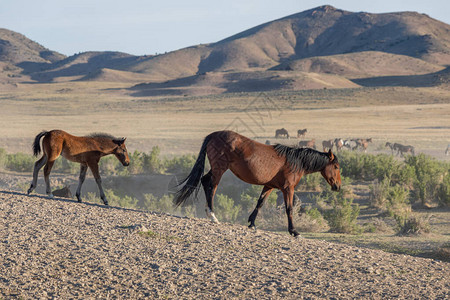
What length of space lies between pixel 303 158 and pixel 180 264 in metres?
3.06

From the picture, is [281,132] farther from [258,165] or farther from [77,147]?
[258,165]

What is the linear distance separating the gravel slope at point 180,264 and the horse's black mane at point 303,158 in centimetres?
120

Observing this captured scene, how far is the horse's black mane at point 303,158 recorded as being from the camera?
27.6ft

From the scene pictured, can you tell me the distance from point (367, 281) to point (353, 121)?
42.6 metres

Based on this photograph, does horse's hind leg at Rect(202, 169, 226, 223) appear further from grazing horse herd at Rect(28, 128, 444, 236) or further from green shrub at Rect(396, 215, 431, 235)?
green shrub at Rect(396, 215, 431, 235)

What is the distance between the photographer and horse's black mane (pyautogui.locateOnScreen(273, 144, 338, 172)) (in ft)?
27.6

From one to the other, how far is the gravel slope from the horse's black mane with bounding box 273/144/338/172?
1203 mm

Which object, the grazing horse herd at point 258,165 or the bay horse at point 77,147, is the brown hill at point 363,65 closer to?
the bay horse at point 77,147

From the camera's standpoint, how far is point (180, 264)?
632 cm

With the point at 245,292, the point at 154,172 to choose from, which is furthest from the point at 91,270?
the point at 154,172

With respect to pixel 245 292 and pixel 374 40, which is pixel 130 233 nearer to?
pixel 245 292

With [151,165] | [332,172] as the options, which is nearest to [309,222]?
[332,172]

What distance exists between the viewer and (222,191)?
17.3 metres

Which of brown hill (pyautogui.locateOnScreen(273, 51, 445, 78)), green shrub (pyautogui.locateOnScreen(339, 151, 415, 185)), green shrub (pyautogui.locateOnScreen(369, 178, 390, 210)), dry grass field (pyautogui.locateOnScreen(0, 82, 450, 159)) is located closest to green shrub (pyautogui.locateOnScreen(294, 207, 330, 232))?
green shrub (pyautogui.locateOnScreen(369, 178, 390, 210))
